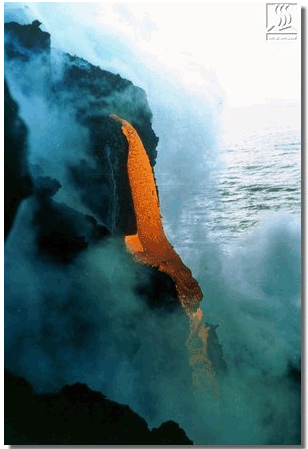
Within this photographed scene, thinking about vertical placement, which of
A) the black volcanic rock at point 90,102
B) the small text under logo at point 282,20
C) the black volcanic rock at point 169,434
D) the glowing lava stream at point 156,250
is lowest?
the black volcanic rock at point 169,434

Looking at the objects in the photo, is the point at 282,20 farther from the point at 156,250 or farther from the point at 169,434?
the point at 169,434

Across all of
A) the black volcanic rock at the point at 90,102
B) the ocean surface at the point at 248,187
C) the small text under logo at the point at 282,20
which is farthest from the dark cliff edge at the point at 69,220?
the small text under logo at the point at 282,20

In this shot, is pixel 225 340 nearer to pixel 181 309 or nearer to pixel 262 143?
pixel 181 309

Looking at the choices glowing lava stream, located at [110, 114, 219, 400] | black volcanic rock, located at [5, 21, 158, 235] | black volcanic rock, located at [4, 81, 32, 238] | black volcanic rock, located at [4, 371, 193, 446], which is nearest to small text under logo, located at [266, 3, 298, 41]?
black volcanic rock, located at [5, 21, 158, 235]

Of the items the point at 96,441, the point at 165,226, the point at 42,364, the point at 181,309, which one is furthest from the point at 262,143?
the point at 96,441

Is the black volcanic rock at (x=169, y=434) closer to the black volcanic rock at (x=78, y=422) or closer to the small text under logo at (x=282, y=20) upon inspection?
the black volcanic rock at (x=78, y=422)

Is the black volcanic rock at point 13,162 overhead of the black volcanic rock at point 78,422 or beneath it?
overhead
